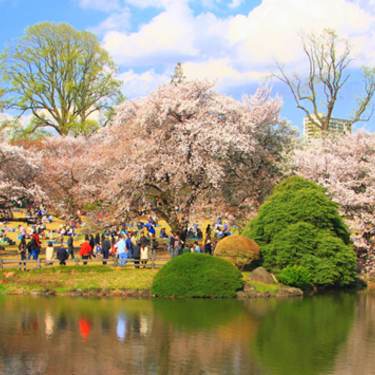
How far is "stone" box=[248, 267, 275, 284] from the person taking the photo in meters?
21.1

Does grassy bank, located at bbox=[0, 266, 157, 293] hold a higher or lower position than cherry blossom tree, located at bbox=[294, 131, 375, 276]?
lower

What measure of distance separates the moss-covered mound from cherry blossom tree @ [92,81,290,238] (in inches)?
223

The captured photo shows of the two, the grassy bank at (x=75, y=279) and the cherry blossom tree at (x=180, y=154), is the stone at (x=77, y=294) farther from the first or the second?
the cherry blossom tree at (x=180, y=154)

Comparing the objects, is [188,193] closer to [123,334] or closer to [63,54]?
[123,334]

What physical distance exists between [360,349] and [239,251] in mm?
10269

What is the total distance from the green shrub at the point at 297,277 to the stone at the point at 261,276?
699 millimetres

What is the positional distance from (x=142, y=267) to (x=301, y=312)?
936cm

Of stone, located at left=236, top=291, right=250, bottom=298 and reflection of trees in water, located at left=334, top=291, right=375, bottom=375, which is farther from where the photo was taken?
stone, located at left=236, top=291, right=250, bottom=298

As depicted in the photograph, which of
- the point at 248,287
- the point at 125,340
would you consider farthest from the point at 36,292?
the point at 248,287

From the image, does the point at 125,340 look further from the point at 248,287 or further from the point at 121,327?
the point at 248,287

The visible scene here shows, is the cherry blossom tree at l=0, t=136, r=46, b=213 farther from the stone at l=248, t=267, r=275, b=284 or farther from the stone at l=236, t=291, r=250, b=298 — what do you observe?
the stone at l=236, t=291, r=250, b=298

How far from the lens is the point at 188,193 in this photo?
29.8m

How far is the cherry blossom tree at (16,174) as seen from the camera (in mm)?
32156

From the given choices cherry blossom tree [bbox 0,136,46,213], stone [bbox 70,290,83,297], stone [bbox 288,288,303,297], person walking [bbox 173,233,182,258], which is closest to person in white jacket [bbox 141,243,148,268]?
person walking [bbox 173,233,182,258]
